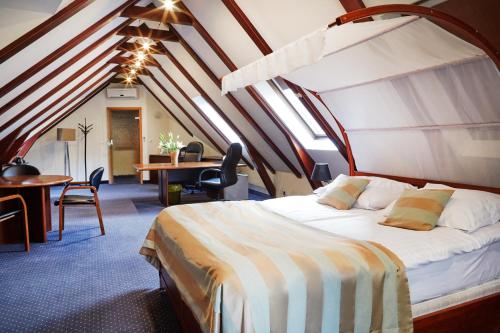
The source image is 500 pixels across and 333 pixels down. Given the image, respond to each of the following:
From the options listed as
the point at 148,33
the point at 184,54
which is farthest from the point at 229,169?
the point at 148,33

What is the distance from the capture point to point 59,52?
3.95m

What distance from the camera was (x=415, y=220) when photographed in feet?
8.84

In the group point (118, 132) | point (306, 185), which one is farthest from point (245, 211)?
point (118, 132)

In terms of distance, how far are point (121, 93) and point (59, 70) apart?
577 centimetres

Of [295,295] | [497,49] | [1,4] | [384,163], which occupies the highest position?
[1,4]

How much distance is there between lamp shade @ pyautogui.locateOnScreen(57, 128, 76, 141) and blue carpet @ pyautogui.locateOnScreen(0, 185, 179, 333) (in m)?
4.59

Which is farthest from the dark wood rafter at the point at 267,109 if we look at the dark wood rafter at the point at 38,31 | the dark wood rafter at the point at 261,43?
the dark wood rafter at the point at 38,31

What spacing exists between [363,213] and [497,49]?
1.63 meters

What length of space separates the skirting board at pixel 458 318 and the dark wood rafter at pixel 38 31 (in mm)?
2336

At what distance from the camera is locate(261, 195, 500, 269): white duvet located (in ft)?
7.25

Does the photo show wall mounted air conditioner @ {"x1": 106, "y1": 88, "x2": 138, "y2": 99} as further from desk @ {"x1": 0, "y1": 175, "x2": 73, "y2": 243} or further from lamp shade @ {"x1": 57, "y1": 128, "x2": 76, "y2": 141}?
desk @ {"x1": 0, "y1": 175, "x2": 73, "y2": 243}

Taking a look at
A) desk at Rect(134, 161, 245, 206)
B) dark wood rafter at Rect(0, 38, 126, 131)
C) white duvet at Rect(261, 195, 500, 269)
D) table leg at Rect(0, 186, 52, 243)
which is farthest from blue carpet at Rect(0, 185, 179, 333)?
dark wood rafter at Rect(0, 38, 126, 131)

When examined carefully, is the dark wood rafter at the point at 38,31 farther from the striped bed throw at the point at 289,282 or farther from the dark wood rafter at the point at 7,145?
the dark wood rafter at the point at 7,145

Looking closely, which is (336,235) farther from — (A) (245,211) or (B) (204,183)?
(B) (204,183)
